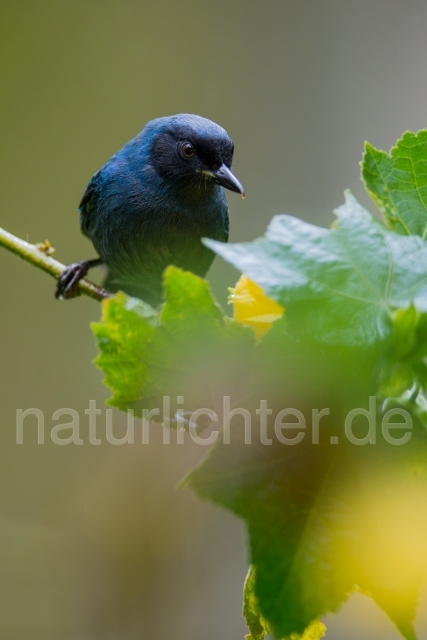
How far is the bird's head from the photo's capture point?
117 centimetres

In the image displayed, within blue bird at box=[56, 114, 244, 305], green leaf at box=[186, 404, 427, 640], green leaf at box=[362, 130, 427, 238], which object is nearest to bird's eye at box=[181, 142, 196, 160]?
blue bird at box=[56, 114, 244, 305]

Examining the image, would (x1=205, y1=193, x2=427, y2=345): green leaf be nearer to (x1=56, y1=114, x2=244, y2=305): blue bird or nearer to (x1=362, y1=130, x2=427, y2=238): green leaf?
(x1=362, y1=130, x2=427, y2=238): green leaf

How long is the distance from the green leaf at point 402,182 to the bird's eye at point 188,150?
3.07ft

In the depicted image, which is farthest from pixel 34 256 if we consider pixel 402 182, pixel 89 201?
pixel 89 201

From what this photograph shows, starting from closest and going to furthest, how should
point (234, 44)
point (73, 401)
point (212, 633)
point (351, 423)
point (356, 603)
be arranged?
1. point (351, 423)
2. point (356, 603)
3. point (212, 633)
4. point (234, 44)
5. point (73, 401)

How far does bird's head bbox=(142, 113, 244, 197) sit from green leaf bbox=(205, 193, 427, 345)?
2.97 feet

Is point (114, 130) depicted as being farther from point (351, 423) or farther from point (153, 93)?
point (351, 423)

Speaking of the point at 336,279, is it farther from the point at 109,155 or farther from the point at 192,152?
the point at 109,155

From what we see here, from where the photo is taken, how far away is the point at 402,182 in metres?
0.30

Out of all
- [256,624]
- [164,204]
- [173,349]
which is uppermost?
[164,204]

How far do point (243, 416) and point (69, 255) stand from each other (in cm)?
251

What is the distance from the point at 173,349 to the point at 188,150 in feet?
3.41

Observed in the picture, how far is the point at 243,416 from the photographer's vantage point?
224 millimetres

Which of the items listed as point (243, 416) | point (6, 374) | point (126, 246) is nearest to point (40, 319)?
point (6, 374)
